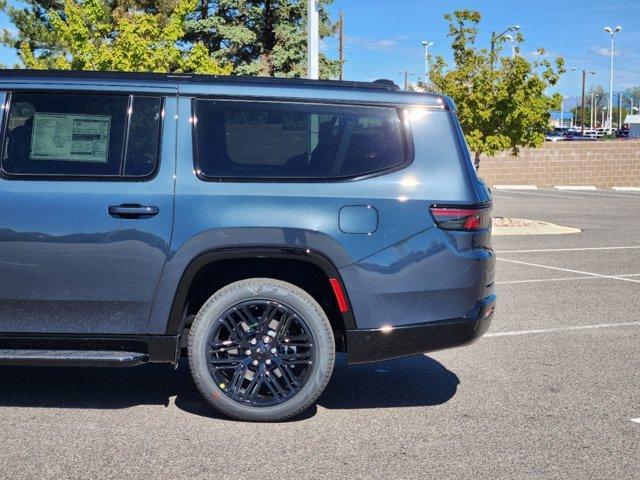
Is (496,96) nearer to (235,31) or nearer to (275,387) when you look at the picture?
(275,387)

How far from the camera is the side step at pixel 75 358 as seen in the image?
5125 millimetres

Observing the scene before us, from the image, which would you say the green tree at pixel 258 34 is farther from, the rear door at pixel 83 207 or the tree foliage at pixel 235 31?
the rear door at pixel 83 207

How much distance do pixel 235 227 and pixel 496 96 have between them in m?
15.6

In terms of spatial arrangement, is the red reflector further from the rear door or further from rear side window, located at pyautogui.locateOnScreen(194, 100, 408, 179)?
the rear door

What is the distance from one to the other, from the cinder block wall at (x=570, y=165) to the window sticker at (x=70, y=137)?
34.3m

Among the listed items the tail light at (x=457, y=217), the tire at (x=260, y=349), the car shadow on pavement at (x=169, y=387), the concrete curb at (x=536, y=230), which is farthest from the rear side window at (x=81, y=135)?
the concrete curb at (x=536, y=230)

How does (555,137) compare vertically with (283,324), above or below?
above

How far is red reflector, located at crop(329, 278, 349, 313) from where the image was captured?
521 centimetres

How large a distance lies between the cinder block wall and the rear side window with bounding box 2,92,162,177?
34.2 meters

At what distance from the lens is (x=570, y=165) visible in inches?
1526

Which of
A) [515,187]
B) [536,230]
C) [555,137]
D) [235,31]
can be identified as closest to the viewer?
[536,230]

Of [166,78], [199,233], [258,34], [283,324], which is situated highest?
[258,34]

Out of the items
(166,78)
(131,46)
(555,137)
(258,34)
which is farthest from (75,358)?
(555,137)

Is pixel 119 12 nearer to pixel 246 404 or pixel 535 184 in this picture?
pixel 535 184
